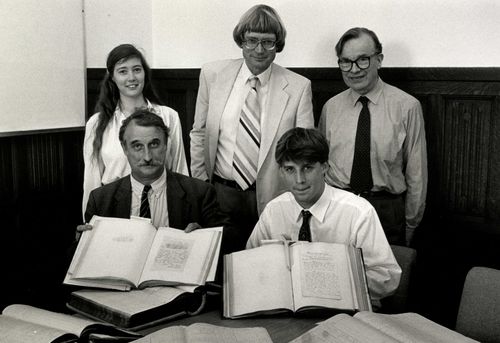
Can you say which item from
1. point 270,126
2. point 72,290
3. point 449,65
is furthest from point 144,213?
point 449,65

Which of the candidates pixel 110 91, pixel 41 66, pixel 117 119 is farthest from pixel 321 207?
pixel 41 66

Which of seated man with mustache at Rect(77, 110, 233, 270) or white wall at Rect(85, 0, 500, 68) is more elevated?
white wall at Rect(85, 0, 500, 68)

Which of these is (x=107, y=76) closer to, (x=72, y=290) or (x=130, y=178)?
(x=130, y=178)

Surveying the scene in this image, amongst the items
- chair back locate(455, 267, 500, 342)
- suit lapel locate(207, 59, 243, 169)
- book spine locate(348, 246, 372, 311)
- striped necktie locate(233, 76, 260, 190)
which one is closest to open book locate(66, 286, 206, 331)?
book spine locate(348, 246, 372, 311)

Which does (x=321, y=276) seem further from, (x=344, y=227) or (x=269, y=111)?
(x=269, y=111)

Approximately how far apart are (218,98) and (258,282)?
1.56 m

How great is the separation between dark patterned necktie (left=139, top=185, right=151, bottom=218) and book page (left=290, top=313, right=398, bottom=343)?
4.06 feet

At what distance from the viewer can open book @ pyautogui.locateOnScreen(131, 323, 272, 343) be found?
1324mm

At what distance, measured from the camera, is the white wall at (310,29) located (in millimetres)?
3170

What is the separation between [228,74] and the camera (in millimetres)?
3111

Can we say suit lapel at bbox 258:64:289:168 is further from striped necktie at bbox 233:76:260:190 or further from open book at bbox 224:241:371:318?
open book at bbox 224:241:371:318

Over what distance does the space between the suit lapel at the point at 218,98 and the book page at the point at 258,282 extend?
4.48ft

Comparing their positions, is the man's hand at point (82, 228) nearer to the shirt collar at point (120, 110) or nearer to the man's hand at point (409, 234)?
the shirt collar at point (120, 110)

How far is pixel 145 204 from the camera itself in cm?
246
